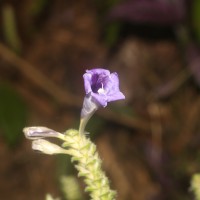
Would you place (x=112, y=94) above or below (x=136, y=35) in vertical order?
below

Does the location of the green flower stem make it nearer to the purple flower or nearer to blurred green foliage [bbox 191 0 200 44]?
the purple flower

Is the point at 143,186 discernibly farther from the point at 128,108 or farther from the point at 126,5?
the point at 126,5

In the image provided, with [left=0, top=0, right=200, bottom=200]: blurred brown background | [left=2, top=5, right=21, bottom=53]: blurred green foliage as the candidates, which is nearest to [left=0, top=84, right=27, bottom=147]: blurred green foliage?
[left=0, top=0, right=200, bottom=200]: blurred brown background

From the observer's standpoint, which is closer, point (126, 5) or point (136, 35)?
point (126, 5)

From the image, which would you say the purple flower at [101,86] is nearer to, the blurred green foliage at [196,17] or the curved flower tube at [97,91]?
the curved flower tube at [97,91]

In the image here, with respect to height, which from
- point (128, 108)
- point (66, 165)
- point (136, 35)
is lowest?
point (66, 165)

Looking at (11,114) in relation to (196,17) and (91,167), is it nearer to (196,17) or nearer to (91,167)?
(196,17)

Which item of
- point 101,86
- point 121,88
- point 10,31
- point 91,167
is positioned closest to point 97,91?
point 101,86

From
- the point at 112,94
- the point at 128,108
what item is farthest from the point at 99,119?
the point at 112,94

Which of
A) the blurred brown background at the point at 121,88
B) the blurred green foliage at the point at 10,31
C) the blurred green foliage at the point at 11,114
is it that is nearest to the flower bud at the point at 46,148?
the blurred brown background at the point at 121,88
